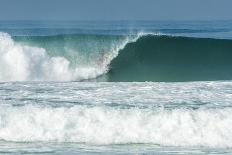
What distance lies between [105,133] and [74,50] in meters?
12.0

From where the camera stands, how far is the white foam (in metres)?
11.4

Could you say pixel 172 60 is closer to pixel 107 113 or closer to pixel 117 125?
pixel 107 113

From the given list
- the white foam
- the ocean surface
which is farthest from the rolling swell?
the white foam

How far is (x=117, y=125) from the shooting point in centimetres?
1178

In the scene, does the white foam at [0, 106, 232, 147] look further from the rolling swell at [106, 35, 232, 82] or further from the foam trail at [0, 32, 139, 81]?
the rolling swell at [106, 35, 232, 82]

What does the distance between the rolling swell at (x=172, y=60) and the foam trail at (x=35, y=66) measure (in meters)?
0.76

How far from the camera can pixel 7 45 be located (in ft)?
69.2

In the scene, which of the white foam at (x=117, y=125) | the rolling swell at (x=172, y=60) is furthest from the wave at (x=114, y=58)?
the white foam at (x=117, y=125)

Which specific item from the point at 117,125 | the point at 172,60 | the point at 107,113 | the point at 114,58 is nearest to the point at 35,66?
the point at 114,58

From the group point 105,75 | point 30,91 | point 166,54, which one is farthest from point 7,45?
point 30,91

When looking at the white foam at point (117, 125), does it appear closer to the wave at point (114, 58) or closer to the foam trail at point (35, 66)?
the wave at point (114, 58)

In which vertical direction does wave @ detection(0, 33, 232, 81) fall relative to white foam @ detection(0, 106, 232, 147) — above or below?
below

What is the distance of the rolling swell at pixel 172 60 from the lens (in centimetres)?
2070

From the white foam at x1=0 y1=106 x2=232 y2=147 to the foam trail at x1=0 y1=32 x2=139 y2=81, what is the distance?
24.4ft
